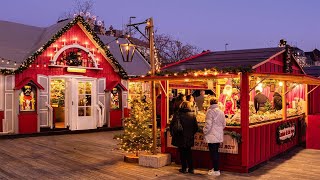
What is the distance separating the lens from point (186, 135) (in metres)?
8.42

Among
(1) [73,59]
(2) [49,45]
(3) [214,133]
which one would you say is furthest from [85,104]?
(3) [214,133]

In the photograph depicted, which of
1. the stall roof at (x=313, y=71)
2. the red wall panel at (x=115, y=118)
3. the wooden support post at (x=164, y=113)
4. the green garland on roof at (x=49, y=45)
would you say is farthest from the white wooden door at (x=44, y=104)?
the stall roof at (x=313, y=71)

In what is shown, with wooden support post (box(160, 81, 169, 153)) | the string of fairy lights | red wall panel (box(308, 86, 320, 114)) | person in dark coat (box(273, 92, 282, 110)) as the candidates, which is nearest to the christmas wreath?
the string of fairy lights

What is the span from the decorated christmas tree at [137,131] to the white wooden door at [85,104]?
23.5 ft

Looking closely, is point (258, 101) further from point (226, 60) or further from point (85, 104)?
point (85, 104)

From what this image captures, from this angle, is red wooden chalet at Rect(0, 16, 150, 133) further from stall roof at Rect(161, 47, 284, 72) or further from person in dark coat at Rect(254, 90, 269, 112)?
person in dark coat at Rect(254, 90, 269, 112)

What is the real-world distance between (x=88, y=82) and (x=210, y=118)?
9761 millimetres

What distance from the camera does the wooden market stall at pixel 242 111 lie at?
8.52 m

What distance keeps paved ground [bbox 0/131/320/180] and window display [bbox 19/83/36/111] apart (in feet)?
8.04

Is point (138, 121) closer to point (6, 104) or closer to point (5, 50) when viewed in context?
point (6, 104)

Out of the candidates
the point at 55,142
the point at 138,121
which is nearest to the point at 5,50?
the point at 55,142

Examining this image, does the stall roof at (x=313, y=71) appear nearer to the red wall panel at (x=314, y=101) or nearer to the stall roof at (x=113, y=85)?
the red wall panel at (x=314, y=101)

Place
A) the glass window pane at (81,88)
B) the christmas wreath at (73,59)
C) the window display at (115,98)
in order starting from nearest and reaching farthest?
the christmas wreath at (73,59) < the glass window pane at (81,88) < the window display at (115,98)

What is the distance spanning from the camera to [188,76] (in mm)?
9023
